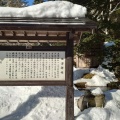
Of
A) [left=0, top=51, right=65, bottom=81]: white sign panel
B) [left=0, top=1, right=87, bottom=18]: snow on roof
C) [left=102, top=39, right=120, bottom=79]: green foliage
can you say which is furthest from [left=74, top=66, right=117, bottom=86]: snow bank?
[left=0, top=1, right=87, bottom=18]: snow on roof

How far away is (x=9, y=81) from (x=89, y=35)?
8.81m

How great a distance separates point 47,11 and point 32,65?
68.3 inches

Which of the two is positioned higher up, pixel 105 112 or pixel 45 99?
pixel 105 112

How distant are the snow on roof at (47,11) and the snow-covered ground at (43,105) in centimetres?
329

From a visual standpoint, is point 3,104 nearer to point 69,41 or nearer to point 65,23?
point 69,41

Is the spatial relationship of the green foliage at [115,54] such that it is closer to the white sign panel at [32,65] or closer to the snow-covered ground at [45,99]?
the snow-covered ground at [45,99]

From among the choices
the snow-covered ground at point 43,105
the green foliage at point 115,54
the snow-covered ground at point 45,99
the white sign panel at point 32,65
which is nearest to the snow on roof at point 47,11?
the snow-covered ground at point 45,99

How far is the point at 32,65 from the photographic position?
7.44 meters

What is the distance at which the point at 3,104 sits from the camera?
363 inches

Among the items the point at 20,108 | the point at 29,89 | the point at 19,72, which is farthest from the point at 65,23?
the point at 29,89

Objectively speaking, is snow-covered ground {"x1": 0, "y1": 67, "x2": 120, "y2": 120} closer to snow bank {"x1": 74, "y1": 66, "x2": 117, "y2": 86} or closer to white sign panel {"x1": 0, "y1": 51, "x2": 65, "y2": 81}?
white sign panel {"x1": 0, "y1": 51, "x2": 65, "y2": 81}

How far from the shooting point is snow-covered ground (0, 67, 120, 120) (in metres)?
8.12

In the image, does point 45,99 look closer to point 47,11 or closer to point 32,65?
point 32,65

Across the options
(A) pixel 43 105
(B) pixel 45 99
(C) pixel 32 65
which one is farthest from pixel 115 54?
(C) pixel 32 65
